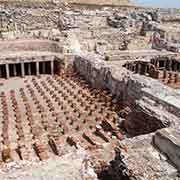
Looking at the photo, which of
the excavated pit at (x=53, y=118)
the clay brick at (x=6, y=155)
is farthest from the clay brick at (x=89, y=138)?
the clay brick at (x=6, y=155)

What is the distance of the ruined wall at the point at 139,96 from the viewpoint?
11578mm

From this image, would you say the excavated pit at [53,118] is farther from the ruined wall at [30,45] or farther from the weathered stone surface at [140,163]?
the ruined wall at [30,45]

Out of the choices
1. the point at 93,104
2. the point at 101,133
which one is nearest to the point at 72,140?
the point at 101,133

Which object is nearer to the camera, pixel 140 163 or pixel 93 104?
pixel 140 163

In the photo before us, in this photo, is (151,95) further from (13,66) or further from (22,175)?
(13,66)

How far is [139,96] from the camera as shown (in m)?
14.7

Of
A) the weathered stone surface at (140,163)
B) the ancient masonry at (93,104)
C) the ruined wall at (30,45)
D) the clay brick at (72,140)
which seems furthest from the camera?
the ruined wall at (30,45)

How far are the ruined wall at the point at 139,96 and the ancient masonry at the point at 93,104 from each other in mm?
45

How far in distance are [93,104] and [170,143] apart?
8709 millimetres

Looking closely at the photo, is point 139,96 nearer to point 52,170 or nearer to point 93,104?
point 93,104

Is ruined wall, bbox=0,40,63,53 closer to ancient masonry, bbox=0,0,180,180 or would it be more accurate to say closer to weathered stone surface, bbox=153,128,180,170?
ancient masonry, bbox=0,0,180,180

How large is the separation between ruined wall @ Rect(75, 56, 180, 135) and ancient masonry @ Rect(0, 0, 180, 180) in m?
0.05

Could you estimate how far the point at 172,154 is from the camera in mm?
8273

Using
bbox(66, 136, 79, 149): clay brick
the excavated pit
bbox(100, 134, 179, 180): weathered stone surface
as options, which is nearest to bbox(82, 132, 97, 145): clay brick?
the excavated pit
